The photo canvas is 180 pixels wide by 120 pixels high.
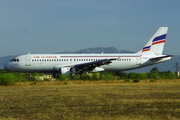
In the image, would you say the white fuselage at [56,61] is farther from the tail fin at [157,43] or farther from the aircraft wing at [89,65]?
the tail fin at [157,43]

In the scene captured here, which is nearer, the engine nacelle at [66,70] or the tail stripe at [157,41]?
the engine nacelle at [66,70]

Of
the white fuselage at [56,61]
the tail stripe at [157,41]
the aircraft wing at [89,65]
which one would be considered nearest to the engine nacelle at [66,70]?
the aircraft wing at [89,65]

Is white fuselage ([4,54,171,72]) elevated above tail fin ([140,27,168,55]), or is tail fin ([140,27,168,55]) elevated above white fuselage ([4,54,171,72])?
tail fin ([140,27,168,55])

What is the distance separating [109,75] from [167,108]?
1062 inches

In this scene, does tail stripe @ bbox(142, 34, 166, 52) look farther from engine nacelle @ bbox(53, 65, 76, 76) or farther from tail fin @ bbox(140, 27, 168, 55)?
engine nacelle @ bbox(53, 65, 76, 76)

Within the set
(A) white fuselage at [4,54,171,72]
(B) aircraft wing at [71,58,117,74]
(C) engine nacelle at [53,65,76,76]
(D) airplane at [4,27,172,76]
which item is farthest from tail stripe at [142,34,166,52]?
(C) engine nacelle at [53,65,76,76]

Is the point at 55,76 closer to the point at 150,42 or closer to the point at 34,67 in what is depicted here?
the point at 34,67

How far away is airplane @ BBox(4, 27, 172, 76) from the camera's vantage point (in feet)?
130

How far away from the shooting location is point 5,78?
2781cm

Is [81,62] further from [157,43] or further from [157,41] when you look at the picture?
[157,41]

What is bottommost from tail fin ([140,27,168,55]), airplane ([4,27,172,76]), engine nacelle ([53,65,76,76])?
engine nacelle ([53,65,76,76])

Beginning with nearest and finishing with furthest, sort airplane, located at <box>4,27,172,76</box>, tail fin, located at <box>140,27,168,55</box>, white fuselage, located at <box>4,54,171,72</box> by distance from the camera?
airplane, located at <box>4,27,172,76</box>
white fuselage, located at <box>4,54,171,72</box>
tail fin, located at <box>140,27,168,55</box>

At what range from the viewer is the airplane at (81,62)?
39.6 m

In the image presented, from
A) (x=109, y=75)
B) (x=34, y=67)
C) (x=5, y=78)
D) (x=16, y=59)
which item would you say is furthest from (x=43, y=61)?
(x=5, y=78)
